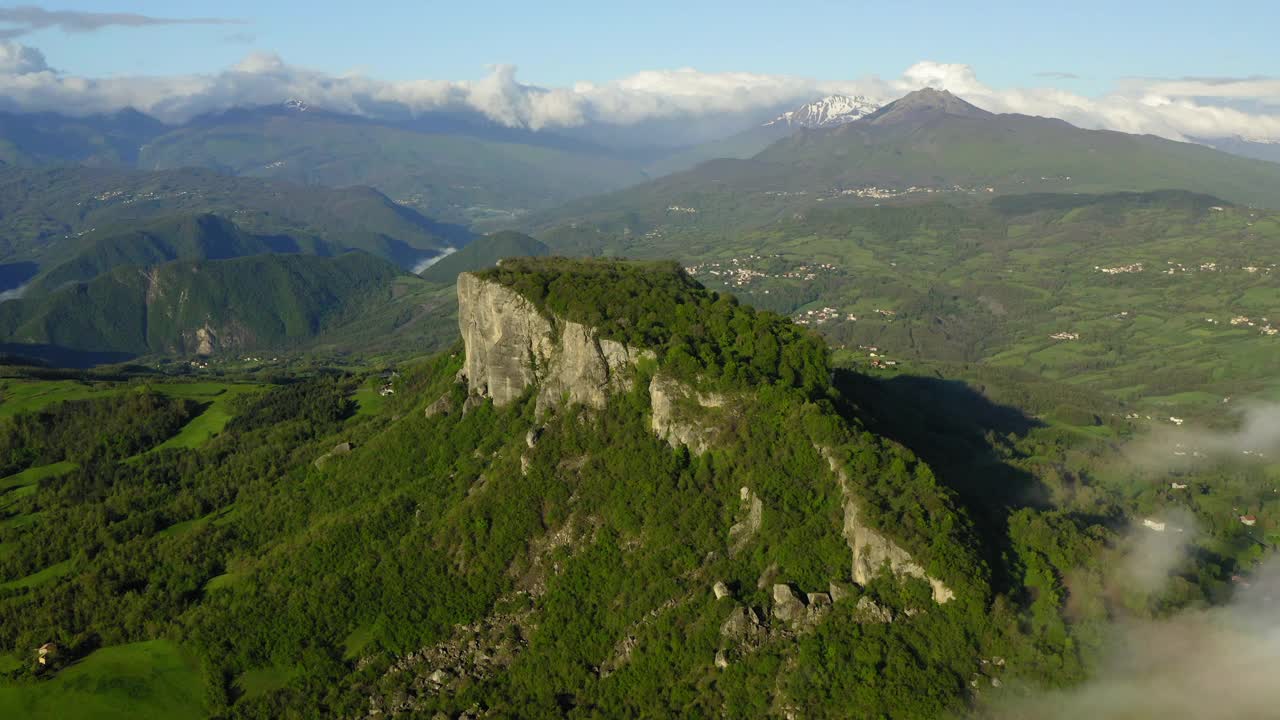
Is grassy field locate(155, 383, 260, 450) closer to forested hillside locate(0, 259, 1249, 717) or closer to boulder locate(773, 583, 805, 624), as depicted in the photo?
forested hillside locate(0, 259, 1249, 717)

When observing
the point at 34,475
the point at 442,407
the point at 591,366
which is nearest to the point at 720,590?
the point at 591,366

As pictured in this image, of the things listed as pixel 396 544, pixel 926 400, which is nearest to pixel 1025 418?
pixel 926 400

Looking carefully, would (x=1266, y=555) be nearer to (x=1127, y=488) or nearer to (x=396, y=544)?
(x=1127, y=488)

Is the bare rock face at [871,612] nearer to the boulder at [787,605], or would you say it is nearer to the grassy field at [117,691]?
the boulder at [787,605]

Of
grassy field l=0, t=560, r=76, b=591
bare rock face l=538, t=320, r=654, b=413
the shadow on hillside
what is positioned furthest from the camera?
grassy field l=0, t=560, r=76, b=591

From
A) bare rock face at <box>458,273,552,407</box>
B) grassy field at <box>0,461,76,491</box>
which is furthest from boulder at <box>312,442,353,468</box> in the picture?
grassy field at <box>0,461,76,491</box>

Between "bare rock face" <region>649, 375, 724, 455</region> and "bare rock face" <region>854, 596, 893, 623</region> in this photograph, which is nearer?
"bare rock face" <region>854, 596, 893, 623</region>

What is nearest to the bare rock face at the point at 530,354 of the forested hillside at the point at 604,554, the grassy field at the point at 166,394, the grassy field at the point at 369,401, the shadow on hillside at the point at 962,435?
the forested hillside at the point at 604,554

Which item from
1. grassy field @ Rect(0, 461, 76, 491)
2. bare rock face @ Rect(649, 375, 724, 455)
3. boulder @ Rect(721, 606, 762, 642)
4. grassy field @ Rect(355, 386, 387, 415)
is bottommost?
grassy field @ Rect(0, 461, 76, 491)
